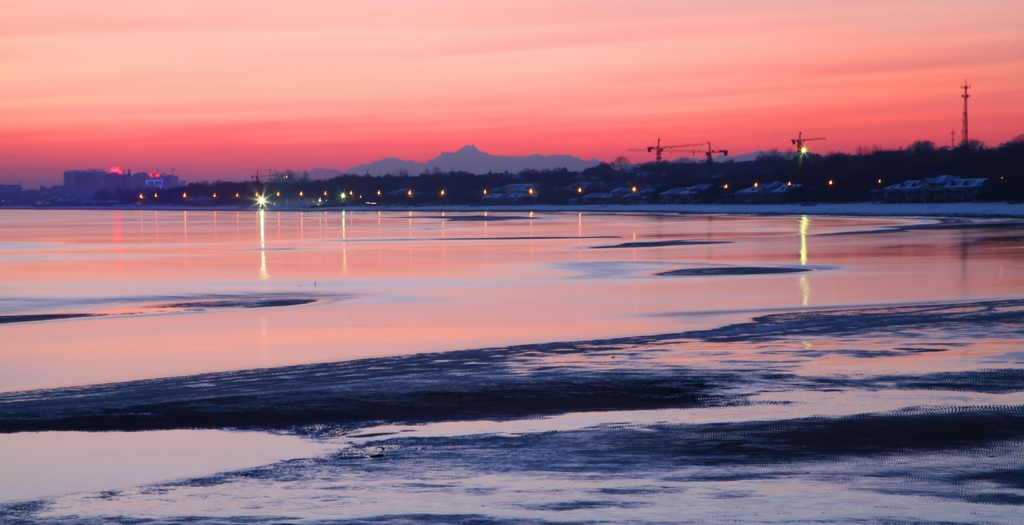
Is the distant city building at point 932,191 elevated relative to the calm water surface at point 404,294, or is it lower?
elevated

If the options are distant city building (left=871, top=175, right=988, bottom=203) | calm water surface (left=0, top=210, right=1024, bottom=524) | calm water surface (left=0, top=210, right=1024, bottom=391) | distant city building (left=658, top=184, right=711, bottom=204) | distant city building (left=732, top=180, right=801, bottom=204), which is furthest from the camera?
distant city building (left=658, top=184, right=711, bottom=204)

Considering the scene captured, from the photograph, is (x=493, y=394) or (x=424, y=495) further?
(x=493, y=394)

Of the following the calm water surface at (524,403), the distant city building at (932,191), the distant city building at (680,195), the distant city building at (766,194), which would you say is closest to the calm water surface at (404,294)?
the calm water surface at (524,403)

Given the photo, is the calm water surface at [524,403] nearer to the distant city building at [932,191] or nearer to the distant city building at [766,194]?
the distant city building at [932,191]

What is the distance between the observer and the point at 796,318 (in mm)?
17750

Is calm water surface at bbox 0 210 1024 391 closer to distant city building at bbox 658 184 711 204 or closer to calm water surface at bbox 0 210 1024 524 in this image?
calm water surface at bbox 0 210 1024 524

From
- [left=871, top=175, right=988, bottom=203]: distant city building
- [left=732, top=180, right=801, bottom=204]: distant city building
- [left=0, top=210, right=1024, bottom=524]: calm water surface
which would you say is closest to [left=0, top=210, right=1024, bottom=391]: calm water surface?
[left=0, top=210, right=1024, bottom=524]: calm water surface

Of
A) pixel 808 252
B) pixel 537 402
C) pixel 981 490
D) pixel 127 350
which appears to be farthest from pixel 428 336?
pixel 808 252

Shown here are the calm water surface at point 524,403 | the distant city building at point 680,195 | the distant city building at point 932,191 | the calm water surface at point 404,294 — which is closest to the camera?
the calm water surface at point 524,403

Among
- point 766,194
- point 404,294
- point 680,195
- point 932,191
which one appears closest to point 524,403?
point 404,294

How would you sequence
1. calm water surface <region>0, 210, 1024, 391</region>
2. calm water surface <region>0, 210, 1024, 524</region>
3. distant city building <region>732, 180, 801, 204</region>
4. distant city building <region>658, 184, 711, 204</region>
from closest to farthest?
calm water surface <region>0, 210, 1024, 524</region>
calm water surface <region>0, 210, 1024, 391</region>
distant city building <region>732, 180, 801, 204</region>
distant city building <region>658, 184, 711, 204</region>

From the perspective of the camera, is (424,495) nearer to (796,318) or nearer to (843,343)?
(843,343)

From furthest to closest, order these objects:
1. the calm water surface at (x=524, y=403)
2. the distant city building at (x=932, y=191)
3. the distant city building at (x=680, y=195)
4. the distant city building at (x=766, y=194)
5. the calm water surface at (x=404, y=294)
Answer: the distant city building at (x=680, y=195), the distant city building at (x=766, y=194), the distant city building at (x=932, y=191), the calm water surface at (x=404, y=294), the calm water surface at (x=524, y=403)

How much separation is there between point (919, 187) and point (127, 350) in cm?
12652
